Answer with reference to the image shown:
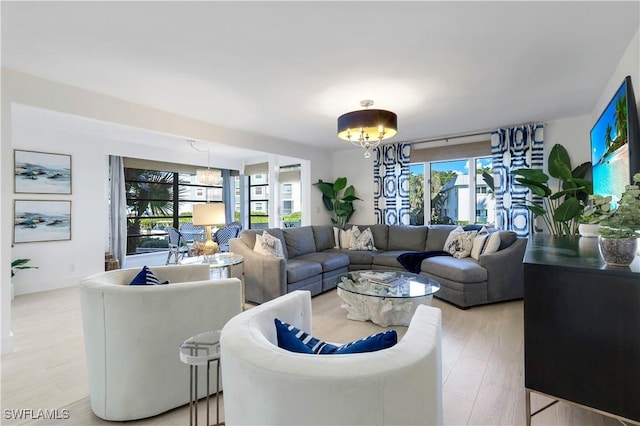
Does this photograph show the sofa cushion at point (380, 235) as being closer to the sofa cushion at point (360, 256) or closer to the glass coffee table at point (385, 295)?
the sofa cushion at point (360, 256)

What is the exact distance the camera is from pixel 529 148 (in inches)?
167

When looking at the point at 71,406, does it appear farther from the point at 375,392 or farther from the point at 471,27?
the point at 471,27

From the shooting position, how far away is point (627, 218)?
1320 mm

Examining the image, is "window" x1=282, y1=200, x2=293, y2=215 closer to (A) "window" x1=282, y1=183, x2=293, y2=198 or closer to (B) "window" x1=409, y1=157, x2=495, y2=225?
(A) "window" x1=282, y1=183, x2=293, y2=198

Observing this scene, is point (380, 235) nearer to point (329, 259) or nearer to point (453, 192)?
point (329, 259)

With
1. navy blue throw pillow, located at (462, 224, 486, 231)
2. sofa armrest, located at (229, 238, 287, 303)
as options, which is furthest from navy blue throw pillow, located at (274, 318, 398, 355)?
navy blue throw pillow, located at (462, 224, 486, 231)

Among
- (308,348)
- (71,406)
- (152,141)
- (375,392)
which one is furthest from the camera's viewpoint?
(152,141)

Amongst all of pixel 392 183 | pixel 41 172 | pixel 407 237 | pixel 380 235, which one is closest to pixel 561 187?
pixel 407 237

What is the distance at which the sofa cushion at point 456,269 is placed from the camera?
3.49 m

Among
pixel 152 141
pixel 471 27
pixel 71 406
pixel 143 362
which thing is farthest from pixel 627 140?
pixel 152 141

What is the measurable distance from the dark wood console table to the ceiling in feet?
5.01

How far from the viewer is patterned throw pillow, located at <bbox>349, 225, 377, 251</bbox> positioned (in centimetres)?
503

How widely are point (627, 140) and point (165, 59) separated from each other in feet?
10.8

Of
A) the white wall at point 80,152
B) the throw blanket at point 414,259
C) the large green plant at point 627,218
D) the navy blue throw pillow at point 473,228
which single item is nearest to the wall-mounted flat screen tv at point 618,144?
the large green plant at point 627,218
